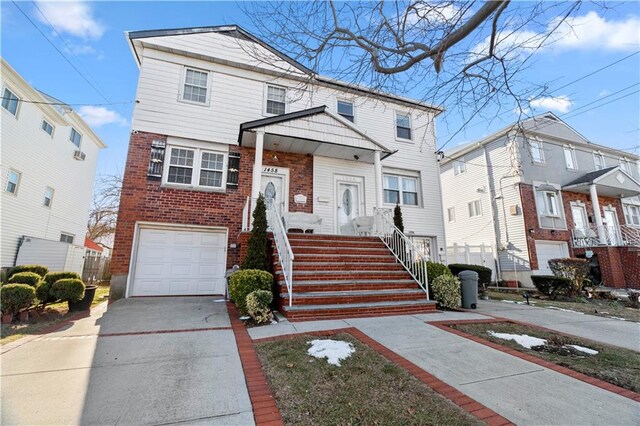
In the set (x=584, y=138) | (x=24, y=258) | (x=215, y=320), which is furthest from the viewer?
(x=584, y=138)

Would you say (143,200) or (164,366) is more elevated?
(143,200)

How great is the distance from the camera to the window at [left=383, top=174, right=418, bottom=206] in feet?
39.4

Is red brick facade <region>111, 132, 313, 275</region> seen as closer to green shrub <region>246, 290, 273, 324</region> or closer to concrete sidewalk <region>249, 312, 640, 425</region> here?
green shrub <region>246, 290, 273, 324</region>

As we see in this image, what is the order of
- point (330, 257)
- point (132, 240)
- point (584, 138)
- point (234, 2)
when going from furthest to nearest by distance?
point (584, 138), point (132, 240), point (330, 257), point (234, 2)

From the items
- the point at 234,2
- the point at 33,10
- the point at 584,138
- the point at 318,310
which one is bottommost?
the point at 318,310

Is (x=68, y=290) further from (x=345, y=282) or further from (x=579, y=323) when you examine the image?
(x=579, y=323)

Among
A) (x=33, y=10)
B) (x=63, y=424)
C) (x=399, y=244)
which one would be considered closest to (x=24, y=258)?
(x=33, y=10)

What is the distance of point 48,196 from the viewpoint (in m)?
13.8

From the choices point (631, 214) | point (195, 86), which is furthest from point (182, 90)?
point (631, 214)

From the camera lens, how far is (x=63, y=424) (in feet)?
7.50

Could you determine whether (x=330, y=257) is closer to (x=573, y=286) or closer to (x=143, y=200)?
(x=143, y=200)

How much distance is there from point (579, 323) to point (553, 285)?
4.88 meters

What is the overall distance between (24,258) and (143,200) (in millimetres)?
7691

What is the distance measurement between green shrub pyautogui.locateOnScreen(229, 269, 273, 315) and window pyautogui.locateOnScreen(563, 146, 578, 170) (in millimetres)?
19949
